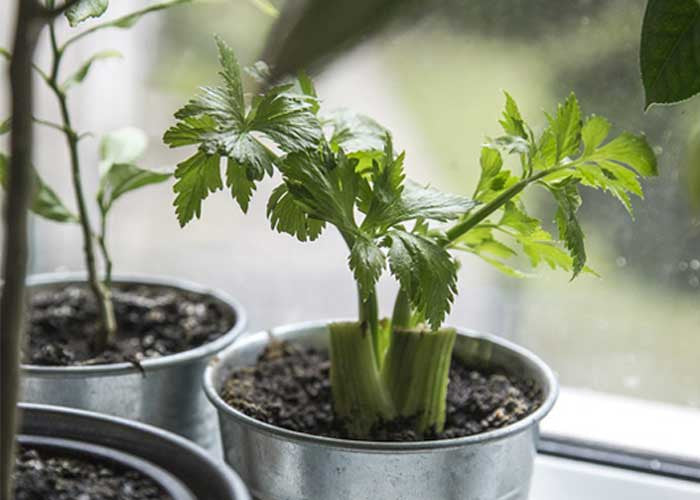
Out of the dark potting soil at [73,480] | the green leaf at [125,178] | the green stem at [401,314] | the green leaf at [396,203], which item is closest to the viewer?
the dark potting soil at [73,480]

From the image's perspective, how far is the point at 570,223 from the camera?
0.71 metres

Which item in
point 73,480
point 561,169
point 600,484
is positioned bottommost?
point 600,484

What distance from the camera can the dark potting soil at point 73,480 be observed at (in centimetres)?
60

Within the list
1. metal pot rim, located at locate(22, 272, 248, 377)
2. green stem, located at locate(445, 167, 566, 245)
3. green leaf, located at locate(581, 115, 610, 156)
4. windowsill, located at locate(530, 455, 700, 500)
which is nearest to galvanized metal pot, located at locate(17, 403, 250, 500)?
metal pot rim, located at locate(22, 272, 248, 377)

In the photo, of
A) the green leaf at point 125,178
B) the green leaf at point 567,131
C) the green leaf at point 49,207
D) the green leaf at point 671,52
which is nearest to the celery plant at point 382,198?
the green leaf at point 567,131

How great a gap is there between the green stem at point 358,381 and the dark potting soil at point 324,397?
0.03ft

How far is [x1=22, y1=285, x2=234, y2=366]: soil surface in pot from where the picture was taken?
0.95 meters

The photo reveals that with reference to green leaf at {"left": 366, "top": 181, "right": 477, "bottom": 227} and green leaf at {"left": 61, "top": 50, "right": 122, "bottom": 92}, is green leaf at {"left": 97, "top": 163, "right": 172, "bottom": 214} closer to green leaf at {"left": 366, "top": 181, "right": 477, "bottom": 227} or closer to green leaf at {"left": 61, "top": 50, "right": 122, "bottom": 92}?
green leaf at {"left": 61, "top": 50, "right": 122, "bottom": 92}

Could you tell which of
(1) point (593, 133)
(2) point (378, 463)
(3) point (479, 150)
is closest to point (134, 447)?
(2) point (378, 463)

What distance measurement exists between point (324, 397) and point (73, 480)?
282 mm

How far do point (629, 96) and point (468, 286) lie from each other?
0.29 m

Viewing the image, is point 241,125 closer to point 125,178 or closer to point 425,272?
point 425,272

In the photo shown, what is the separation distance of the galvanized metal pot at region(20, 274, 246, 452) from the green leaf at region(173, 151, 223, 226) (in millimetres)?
226

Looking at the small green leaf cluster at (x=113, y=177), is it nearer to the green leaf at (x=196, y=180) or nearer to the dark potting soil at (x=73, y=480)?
the green leaf at (x=196, y=180)
